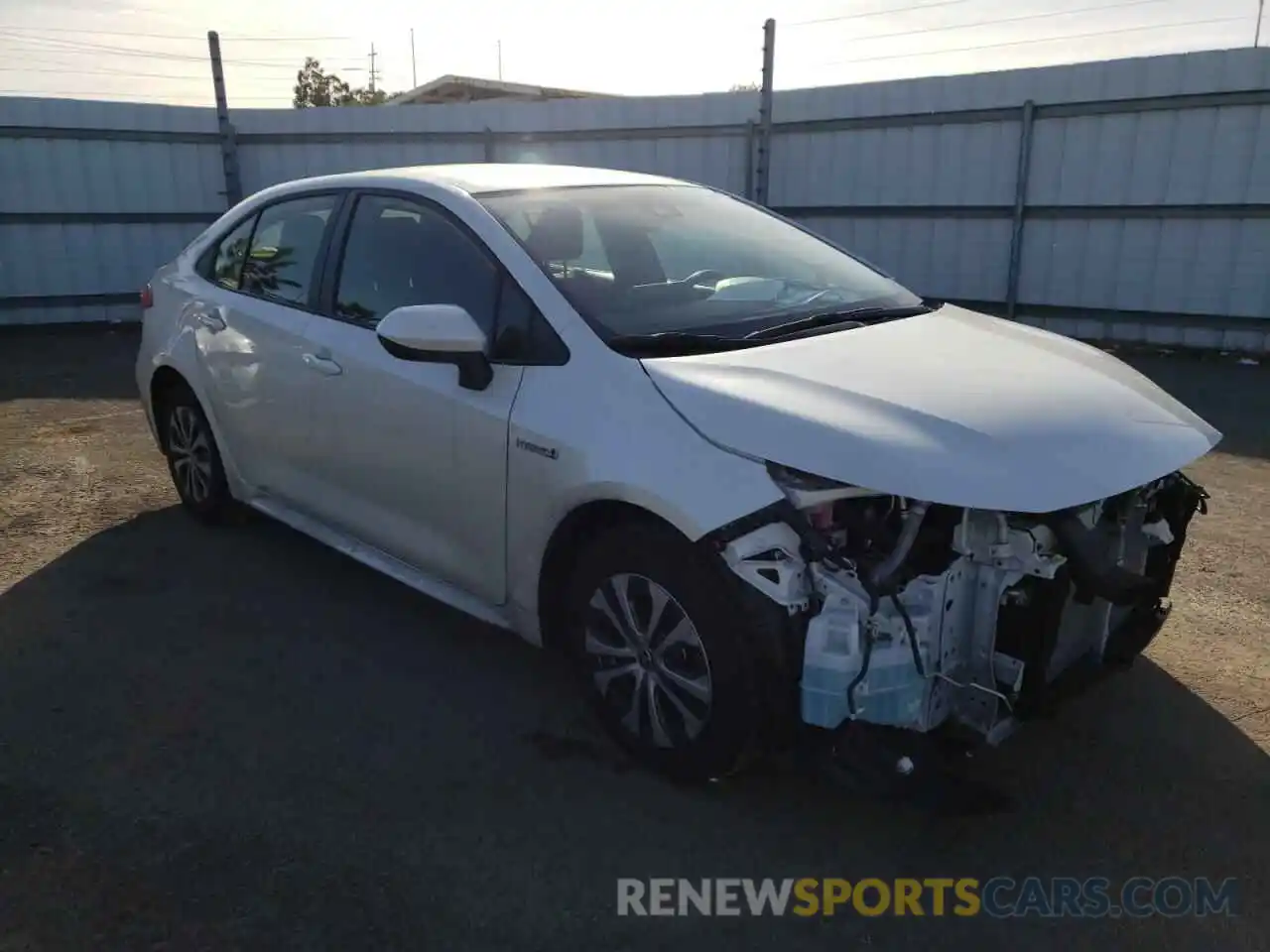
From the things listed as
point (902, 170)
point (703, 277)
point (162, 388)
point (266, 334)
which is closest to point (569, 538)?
point (703, 277)

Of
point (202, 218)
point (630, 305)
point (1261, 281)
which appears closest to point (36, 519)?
point (630, 305)

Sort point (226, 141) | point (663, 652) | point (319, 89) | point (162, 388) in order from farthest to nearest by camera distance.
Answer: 1. point (319, 89)
2. point (226, 141)
3. point (162, 388)
4. point (663, 652)

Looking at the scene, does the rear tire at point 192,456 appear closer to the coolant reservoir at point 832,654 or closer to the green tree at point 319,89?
the coolant reservoir at point 832,654

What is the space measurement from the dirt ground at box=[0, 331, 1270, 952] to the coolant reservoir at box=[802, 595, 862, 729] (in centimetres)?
45

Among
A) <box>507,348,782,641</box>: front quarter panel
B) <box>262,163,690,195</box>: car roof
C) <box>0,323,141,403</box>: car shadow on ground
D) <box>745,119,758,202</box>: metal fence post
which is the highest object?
<box>745,119,758,202</box>: metal fence post

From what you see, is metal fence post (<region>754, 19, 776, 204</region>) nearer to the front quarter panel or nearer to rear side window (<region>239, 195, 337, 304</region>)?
rear side window (<region>239, 195, 337, 304</region>)

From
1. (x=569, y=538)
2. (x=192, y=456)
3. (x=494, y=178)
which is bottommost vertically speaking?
(x=192, y=456)

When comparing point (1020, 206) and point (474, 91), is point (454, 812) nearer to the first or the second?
point (1020, 206)

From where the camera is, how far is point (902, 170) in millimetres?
10500

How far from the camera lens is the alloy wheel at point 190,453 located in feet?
15.9

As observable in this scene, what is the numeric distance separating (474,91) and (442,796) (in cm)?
2093

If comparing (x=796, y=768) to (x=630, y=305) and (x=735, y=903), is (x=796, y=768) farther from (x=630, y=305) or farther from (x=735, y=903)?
(x=630, y=305)

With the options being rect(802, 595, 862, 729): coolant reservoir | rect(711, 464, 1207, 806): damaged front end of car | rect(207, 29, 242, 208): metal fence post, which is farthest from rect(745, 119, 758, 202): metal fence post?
rect(802, 595, 862, 729): coolant reservoir

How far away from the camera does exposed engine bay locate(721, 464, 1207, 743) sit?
8.23 ft
